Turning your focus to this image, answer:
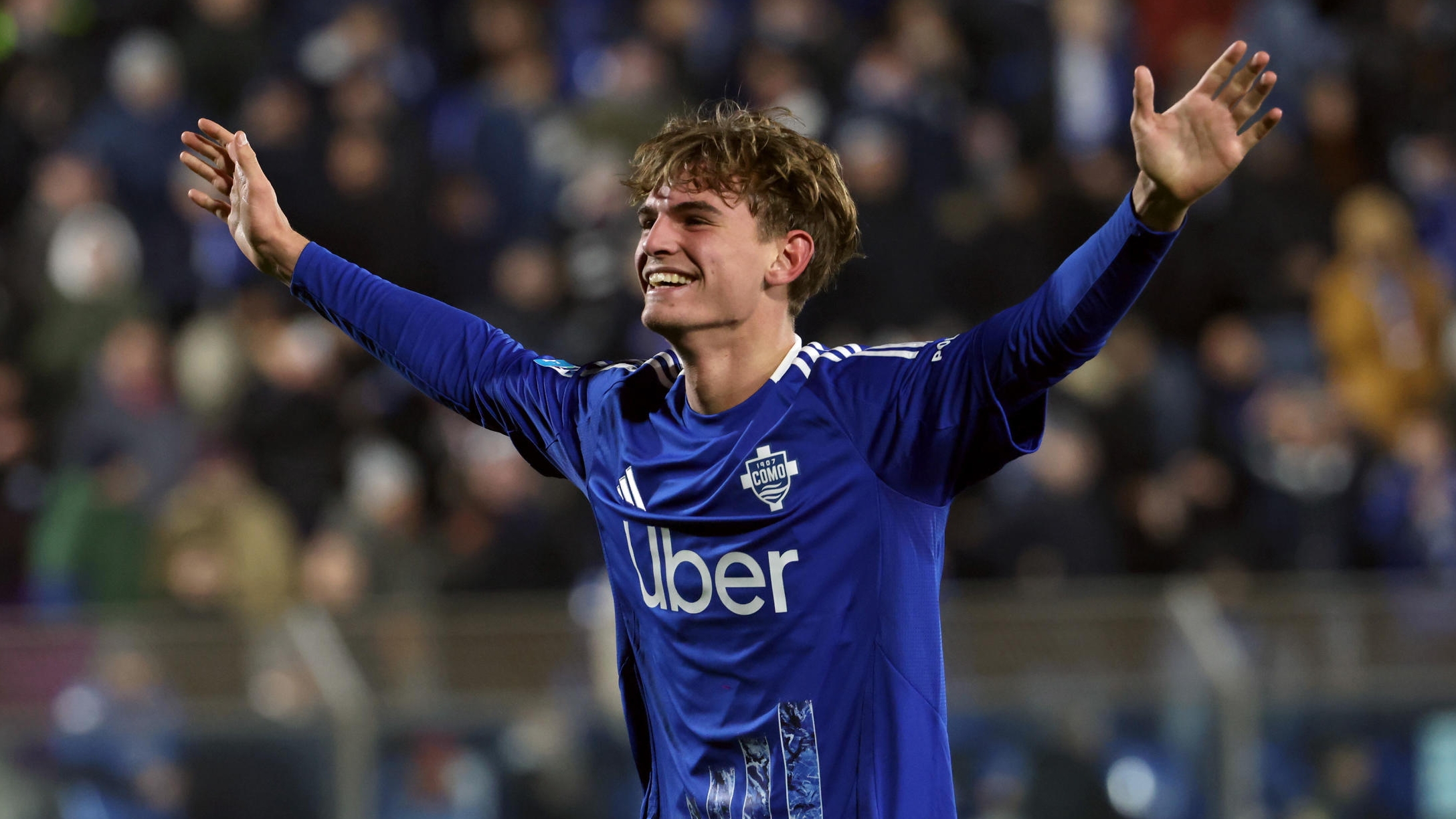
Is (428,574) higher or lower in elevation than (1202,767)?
higher

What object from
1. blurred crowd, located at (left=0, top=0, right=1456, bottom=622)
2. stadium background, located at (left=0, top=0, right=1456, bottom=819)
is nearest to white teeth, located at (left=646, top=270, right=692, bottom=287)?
stadium background, located at (left=0, top=0, right=1456, bottom=819)

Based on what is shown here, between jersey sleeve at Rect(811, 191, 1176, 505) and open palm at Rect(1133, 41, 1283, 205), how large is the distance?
9 centimetres

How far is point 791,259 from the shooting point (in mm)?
3898

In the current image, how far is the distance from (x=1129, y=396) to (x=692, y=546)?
23.5 feet

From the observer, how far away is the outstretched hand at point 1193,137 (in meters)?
3.13

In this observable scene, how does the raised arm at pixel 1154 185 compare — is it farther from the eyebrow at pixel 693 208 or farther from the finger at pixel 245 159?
the finger at pixel 245 159

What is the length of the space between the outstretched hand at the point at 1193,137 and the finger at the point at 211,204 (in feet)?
7.04

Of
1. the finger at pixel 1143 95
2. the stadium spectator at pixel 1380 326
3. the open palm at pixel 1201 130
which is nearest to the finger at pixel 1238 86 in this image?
the open palm at pixel 1201 130

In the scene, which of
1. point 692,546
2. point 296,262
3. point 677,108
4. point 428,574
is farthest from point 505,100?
point 692,546

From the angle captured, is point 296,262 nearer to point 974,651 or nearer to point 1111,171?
point 974,651

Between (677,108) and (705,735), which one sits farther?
(677,108)

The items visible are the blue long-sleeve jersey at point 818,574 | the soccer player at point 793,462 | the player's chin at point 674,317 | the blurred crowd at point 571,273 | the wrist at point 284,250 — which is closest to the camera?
the soccer player at point 793,462

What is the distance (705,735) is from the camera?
3648 mm

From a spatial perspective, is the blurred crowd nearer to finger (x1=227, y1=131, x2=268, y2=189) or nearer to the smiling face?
finger (x1=227, y1=131, x2=268, y2=189)
